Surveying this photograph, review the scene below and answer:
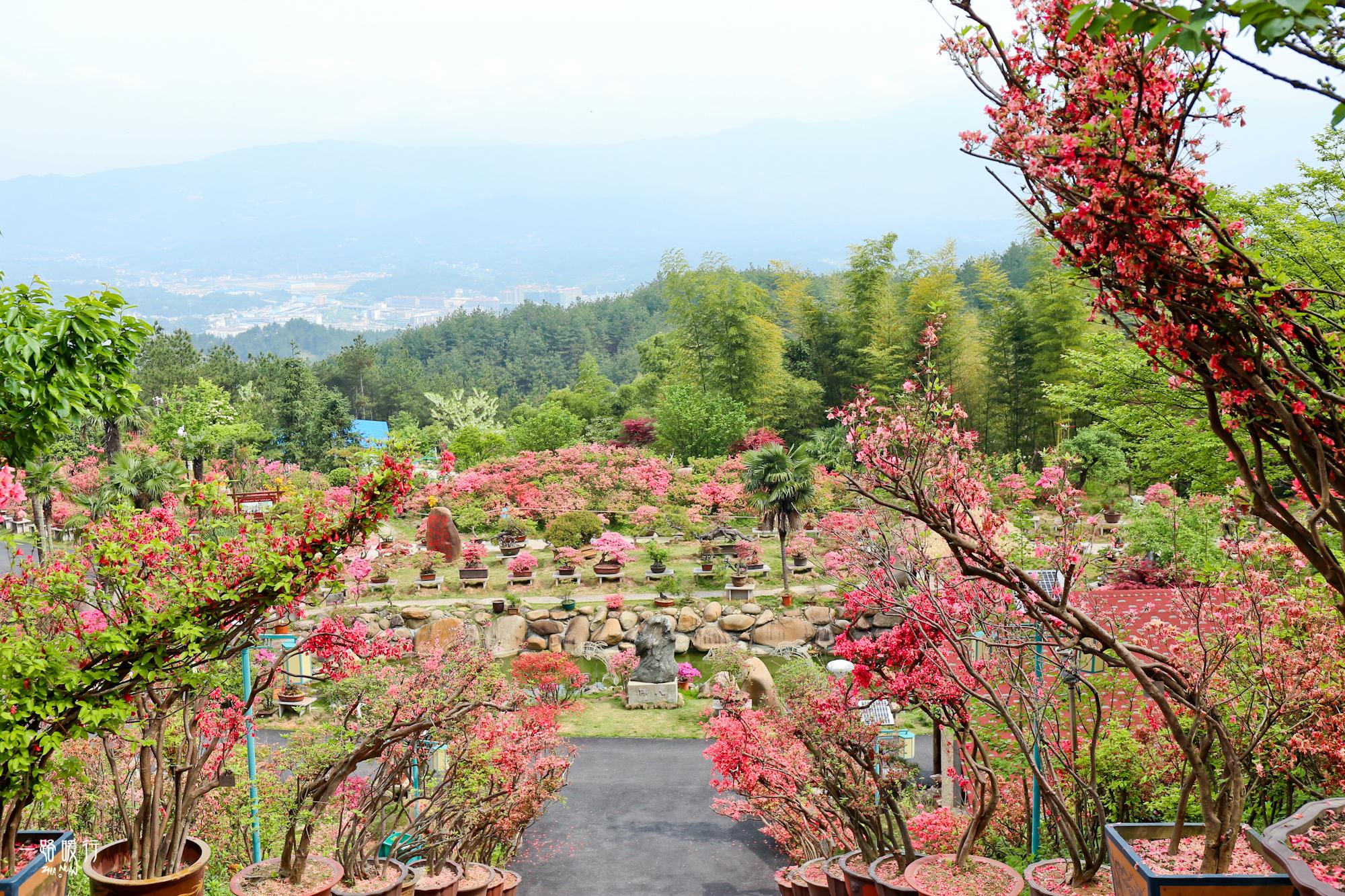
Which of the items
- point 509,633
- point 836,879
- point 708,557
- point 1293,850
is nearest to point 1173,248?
point 1293,850

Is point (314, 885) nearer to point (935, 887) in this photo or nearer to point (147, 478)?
point (935, 887)

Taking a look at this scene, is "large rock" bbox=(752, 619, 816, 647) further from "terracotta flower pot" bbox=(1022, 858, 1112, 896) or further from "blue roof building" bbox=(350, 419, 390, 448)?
"blue roof building" bbox=(350, 419, 390, 448)

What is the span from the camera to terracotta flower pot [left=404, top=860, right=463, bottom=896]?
534 centimetres

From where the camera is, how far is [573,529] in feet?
53.6

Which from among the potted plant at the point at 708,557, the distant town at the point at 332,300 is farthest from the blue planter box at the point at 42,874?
the distant town at the point at 332,300

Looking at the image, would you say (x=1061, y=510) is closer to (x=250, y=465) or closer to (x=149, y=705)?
(x=149, y=705)

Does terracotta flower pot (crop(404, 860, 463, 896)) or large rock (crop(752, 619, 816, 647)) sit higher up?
terracotta flower pot (crop(404, 860, 463, 896))

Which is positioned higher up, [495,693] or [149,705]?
[149,705]

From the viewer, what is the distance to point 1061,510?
4.11m

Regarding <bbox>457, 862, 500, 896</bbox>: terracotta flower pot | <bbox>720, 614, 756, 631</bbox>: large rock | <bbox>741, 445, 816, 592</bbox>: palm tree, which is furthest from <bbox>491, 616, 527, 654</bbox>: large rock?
<bbox>457, 862, 500, 896</bbox>: terracotta flower pot

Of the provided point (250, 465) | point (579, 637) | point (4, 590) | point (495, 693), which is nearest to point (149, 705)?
point (4, 590)

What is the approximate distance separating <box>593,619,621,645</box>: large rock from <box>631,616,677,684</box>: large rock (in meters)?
0.30

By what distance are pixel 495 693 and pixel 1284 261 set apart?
8.16m

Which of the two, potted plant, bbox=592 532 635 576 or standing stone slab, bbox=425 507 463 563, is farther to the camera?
standing stone slab, bbox=425 507 463 563
